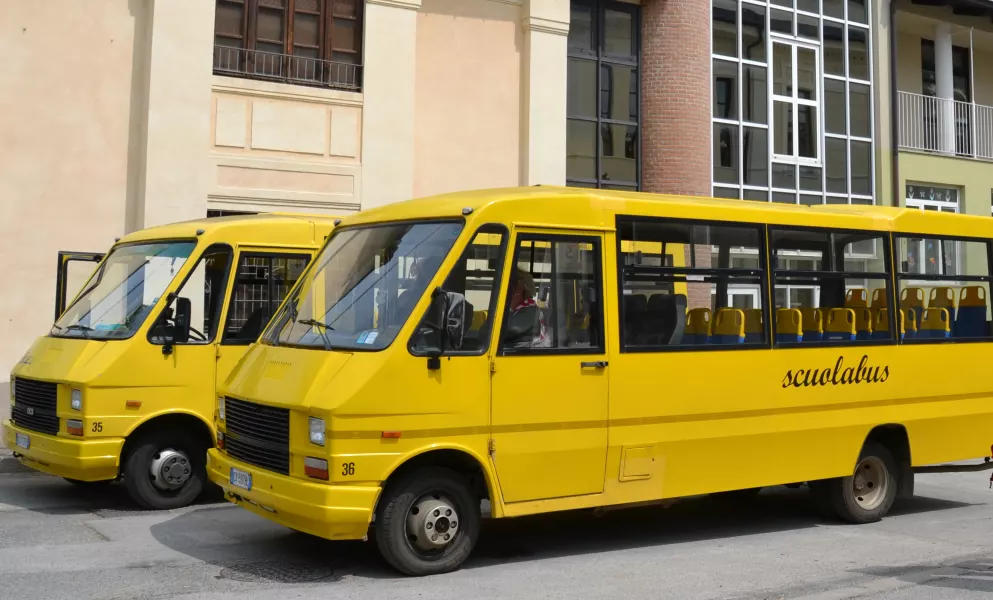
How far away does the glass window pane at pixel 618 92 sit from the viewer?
68.7 ft

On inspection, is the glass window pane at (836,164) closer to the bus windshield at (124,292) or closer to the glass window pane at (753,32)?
the glass window pane at (753,32)

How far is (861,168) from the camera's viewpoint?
24234 mm

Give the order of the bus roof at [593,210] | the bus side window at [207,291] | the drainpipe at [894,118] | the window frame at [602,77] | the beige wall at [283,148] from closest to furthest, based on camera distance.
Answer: the bus roof at [593,210] < the bus side window at [207,291] < the beige wall at [283,148] < the window frame at [602,77] < the drainpipe at [894,118]

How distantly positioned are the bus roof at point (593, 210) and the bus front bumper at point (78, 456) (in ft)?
9.31

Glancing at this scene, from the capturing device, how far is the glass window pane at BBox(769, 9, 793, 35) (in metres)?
23.0

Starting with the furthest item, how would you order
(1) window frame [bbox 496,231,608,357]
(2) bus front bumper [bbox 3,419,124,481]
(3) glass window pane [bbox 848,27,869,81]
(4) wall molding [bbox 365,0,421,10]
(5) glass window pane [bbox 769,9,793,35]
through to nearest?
(3) glass window pane [bbox 848,27,869,81] < (5) glass window pane [bbox 769,9,793,35] < (4) wall molding [bbox 365,0,421,10] < (2) bus front bumper [bbox 3,419,124,481] < (1) window frame [bbox 496,231,608,357]

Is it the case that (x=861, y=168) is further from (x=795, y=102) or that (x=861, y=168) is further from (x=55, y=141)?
(x=55, y=141)

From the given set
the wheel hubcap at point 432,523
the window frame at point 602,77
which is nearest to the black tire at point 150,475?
the wheel hubcap at point 432,523

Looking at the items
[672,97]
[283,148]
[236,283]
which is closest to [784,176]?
[672,97]

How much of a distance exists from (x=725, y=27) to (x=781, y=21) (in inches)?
64.1

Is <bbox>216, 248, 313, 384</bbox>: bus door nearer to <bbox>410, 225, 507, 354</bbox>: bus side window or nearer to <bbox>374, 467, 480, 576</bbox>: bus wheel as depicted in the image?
<bbox>410, 225, 507, 354</bbox>: bus side window

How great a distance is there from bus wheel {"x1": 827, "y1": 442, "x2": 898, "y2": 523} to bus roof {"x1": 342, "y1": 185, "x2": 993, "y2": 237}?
2.02 m

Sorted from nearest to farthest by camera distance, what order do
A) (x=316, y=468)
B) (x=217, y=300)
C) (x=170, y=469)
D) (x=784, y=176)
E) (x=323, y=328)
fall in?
(x=316, y=468)
(x=323, y=328)
(x=170, y=469)
(x=217, y=300)
(x=784, y=176)

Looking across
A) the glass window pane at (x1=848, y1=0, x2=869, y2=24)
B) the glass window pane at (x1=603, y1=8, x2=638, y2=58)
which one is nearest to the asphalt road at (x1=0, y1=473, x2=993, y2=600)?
the glass window pane at (x1=603, y1=8, x2=638, y2=58)
